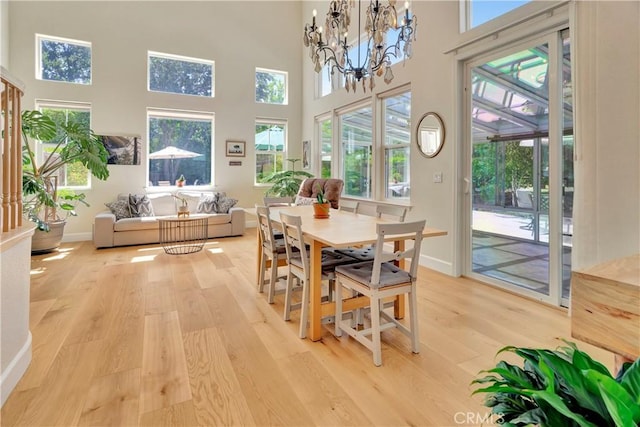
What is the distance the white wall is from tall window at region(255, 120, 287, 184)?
0.18 m

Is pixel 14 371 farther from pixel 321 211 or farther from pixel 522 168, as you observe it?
pixel 522 168

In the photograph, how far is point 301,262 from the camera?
253cm

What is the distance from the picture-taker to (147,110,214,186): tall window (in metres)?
6.09

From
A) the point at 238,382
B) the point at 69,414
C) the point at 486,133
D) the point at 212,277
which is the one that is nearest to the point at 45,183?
the point at 212,277

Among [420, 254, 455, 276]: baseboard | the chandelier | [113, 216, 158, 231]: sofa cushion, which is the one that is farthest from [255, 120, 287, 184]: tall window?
the chandelier

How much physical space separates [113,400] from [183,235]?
161 inches

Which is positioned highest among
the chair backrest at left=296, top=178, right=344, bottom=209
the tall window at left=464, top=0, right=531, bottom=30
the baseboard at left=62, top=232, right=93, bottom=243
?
the tall window at left=464, top=0, right=531, bottom=30

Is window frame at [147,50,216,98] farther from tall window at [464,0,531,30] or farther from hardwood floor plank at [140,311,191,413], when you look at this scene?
hardwood floor plank at [140,311,191,413]

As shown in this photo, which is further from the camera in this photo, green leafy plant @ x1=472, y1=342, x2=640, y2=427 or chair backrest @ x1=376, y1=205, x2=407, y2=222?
chair backrest @ x1=376, y1=205, x2=407, y2=222

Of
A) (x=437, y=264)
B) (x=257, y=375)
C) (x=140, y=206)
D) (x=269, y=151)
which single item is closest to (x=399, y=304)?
(x=257, y=375)

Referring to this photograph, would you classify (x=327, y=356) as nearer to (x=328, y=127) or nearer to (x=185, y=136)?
(x=328, y=127)

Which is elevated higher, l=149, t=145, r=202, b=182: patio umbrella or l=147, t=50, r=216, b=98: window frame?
l=147, t=50, r=216, b=98: window frame

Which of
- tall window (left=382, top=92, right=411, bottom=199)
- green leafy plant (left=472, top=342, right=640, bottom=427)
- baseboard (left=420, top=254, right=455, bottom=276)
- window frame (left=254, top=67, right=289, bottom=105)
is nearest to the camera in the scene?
green leafy plant (left=472, top=342, right=640, bottom=427)

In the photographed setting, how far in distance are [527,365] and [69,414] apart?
191 cm
